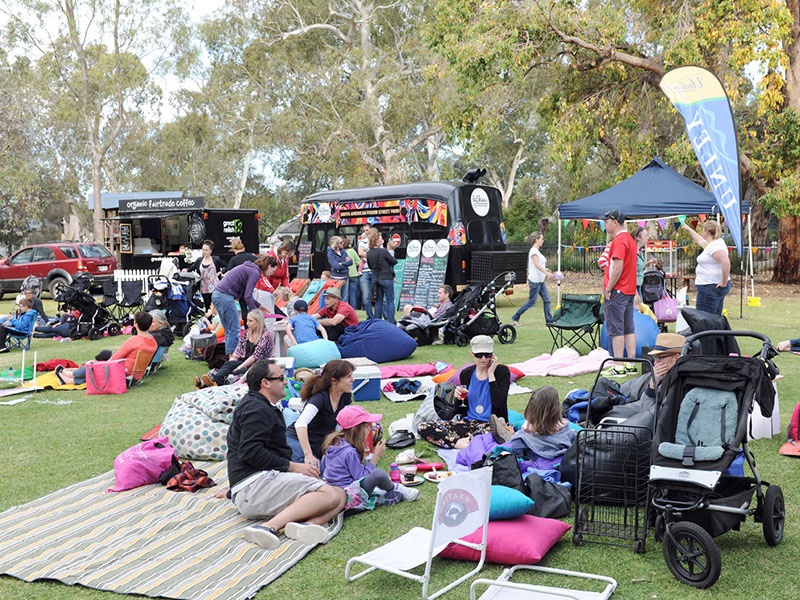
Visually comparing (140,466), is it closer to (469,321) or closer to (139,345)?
(139,345)

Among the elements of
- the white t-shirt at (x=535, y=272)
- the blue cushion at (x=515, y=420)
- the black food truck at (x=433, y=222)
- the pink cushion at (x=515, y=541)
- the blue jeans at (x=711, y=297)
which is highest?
the black food truck at (x=433, y=222)

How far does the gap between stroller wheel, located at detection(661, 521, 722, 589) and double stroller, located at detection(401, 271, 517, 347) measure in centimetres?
805

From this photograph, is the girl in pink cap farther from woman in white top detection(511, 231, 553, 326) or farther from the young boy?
woman in white top detection(511, 231, 553, 326)

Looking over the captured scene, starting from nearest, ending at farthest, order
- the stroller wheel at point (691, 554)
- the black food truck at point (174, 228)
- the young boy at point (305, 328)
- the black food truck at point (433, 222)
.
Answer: the stroller wheel at point (691, 554) → the young boy at point (305, 328) → the black food truck at point (433, 222) → the black food truck at point (174, 228)

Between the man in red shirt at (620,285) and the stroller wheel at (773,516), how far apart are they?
439cm

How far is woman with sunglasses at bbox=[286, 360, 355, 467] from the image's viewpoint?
561 centimetres

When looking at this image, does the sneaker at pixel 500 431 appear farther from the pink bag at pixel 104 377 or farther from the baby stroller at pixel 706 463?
the pink bag at pixel 104 377

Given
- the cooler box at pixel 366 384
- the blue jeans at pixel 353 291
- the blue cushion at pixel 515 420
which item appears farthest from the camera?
the blue jeans at pixel 353 291

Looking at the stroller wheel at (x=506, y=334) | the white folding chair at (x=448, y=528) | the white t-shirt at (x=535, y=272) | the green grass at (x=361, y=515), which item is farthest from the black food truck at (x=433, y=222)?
the white folding chair at (x=448, y=528)

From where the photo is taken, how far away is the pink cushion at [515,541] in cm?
428

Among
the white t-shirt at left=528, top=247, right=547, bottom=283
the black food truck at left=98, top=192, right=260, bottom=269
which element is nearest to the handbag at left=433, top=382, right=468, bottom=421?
the white t-shirt at left=528, top=247, right=547, bottom=283

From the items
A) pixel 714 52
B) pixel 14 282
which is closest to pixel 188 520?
pixel 714 52

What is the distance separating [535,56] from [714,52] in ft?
13.8

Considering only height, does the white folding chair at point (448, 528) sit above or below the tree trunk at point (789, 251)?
below
